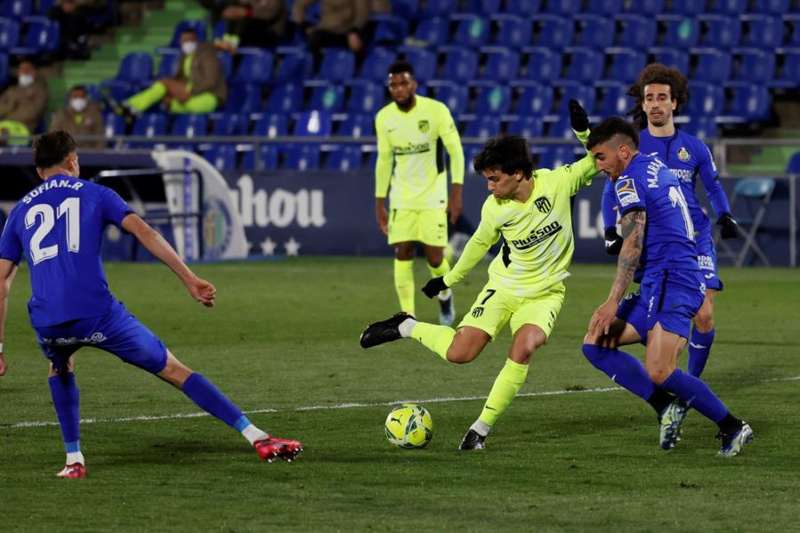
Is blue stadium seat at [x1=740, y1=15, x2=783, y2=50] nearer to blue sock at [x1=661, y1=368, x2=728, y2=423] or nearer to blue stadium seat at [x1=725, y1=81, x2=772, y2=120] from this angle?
blue stadium seat at [x1=725, y1=81, x2=772, y2=120]

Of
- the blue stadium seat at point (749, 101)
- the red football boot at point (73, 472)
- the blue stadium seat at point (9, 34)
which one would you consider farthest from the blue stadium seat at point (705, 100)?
the red football boot at point (73, 472)

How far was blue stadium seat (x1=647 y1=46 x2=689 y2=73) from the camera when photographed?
2411 cm

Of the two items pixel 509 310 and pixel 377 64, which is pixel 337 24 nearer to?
pixel 377 64

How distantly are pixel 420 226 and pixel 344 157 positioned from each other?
9409 mm

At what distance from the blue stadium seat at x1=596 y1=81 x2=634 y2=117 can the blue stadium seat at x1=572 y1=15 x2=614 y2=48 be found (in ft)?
3.70

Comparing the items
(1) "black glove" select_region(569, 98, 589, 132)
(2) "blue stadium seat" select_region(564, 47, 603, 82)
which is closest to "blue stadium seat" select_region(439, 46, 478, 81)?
(2) "blue stadium seat" select_region(564, 47, 603, 82)

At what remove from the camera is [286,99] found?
86.5 feet

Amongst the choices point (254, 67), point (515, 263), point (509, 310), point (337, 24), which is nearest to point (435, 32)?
point (337, 24)

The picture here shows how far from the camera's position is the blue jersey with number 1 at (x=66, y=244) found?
306 inches

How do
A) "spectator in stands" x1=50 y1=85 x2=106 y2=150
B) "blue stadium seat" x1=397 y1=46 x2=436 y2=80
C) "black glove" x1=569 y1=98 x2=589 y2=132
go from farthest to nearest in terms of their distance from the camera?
"blue stadium seat" x1=397 y1=46 x2=436 y2=80, "spectator in stands" x1=50 y1=85 x2=106 y2=150, "black glove" x1=569 y1=98 x2=589 y2=132

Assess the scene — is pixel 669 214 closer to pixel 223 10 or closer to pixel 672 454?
pixel 672 454

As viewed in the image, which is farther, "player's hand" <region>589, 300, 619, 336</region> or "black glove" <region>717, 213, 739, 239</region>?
"black glove" <region>717, 213, 739, 239</region>

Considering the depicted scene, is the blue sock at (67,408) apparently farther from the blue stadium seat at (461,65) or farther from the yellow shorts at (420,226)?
the blue stadium seat at (461,65)

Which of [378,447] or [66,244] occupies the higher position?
[66,244]
